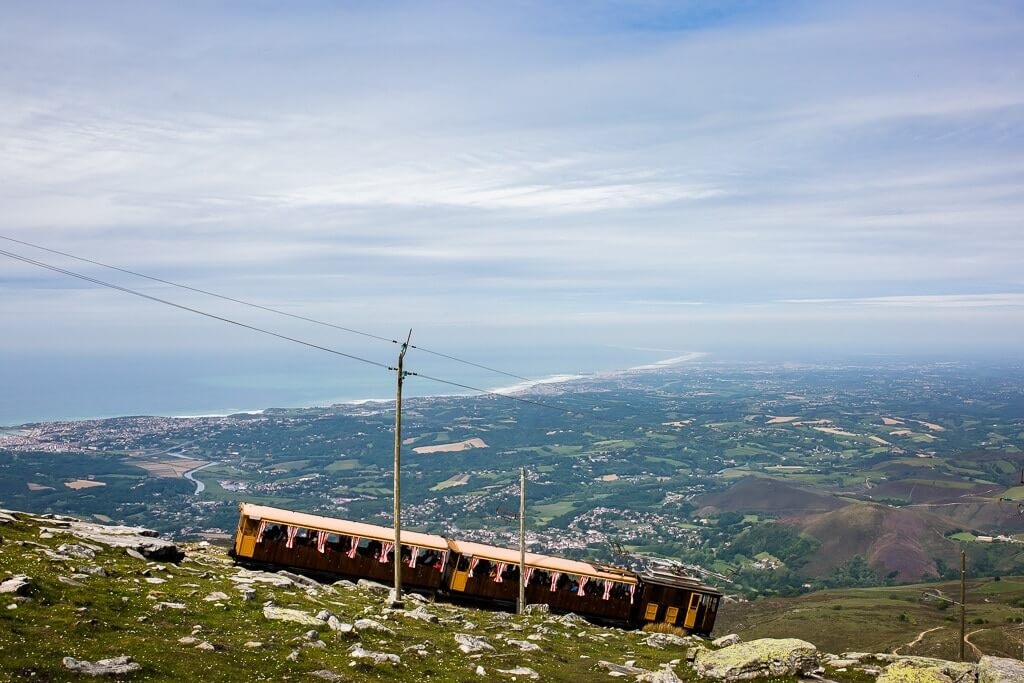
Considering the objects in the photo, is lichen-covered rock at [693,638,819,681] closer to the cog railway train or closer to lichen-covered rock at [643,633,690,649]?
lichen-covered rock at [643,633,690,649]

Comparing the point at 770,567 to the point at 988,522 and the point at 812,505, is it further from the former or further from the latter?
the point at 988,522

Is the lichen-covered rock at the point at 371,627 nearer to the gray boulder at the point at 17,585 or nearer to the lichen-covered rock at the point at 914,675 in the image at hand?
the gray boulder at the point at 17,585

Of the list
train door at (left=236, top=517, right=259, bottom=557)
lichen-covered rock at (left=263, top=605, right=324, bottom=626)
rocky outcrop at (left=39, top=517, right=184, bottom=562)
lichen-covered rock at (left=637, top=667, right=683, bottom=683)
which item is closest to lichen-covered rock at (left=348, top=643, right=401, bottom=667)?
lichen-covered rock at (left=263, top=605, right=324, bottom=626)

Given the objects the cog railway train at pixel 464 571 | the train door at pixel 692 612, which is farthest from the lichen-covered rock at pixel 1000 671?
the train door at pixel 692 612

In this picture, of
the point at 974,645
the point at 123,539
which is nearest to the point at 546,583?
the point at 123,539

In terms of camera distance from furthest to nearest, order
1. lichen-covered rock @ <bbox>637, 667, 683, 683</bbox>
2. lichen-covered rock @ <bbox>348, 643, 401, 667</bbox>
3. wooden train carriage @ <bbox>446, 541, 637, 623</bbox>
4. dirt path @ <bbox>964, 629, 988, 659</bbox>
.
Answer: dirt path @ <bbox>964, 629, 988, 659</bbox> < wooden train carriage @ <bbox>446, 541, 637, 623</bbox> < lichen-covered rock @ <bbox>637, 667, 683, 683</bbox> < lichen-covered rock @ <bbox>348, 643, 401, 667</bbox>

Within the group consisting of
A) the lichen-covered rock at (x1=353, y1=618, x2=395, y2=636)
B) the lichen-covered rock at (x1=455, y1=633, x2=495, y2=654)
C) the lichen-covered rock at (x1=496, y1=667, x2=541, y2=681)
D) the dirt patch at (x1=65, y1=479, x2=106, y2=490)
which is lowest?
the dirt patch at (x1=65, y1=479, x2=106, y2=490)

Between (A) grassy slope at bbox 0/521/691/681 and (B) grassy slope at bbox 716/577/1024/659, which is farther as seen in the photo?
(B) grassy slope at bbox 716/577/1024/659
